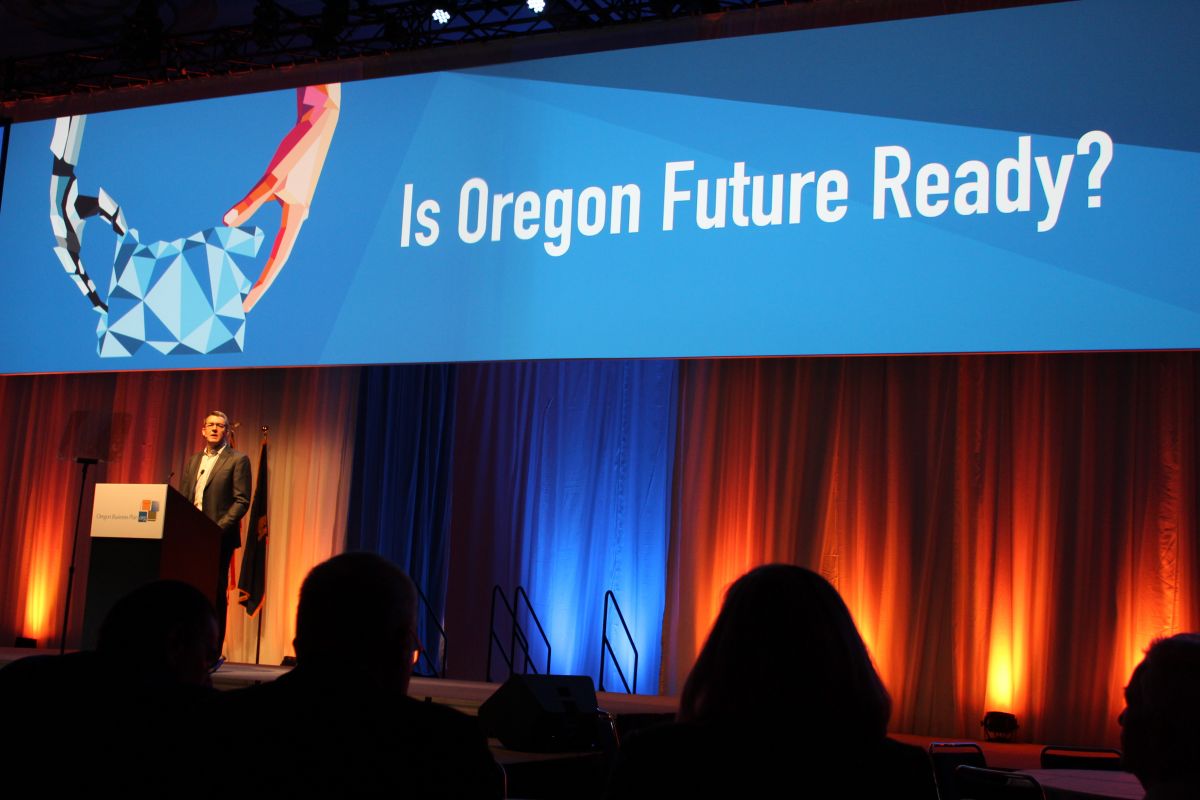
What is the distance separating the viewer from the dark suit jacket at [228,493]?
7.75 m

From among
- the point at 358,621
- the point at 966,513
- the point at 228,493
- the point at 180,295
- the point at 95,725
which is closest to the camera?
the point at 358,621

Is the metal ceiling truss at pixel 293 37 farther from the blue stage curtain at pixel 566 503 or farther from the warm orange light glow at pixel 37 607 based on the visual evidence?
the warm orange light glow at pixel 37 607

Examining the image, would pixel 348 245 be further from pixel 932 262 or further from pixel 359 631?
pixel 359 631

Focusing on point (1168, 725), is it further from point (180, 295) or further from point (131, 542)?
point (180, 295)

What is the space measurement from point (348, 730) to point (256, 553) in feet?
27.4

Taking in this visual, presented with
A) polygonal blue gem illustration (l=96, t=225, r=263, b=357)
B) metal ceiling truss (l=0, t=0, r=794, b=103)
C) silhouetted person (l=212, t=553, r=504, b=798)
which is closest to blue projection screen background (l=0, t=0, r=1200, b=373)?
polygonal blue gem illustration (l=96, t=225, r=263, b=357)

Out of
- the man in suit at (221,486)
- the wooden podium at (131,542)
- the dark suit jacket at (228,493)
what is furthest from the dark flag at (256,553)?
the wooden podium at (131,542)

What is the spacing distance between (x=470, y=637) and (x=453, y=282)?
3.75 metres

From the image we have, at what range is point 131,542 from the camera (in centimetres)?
630

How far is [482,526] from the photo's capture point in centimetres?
948

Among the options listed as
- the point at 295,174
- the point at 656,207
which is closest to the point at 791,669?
the point at 656,207

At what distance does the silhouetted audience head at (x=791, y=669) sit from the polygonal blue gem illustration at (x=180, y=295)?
585 cm

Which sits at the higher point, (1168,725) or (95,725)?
(1168,725)

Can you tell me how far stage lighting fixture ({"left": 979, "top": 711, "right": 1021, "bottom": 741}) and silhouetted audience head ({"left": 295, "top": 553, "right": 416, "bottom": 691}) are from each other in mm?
6521
